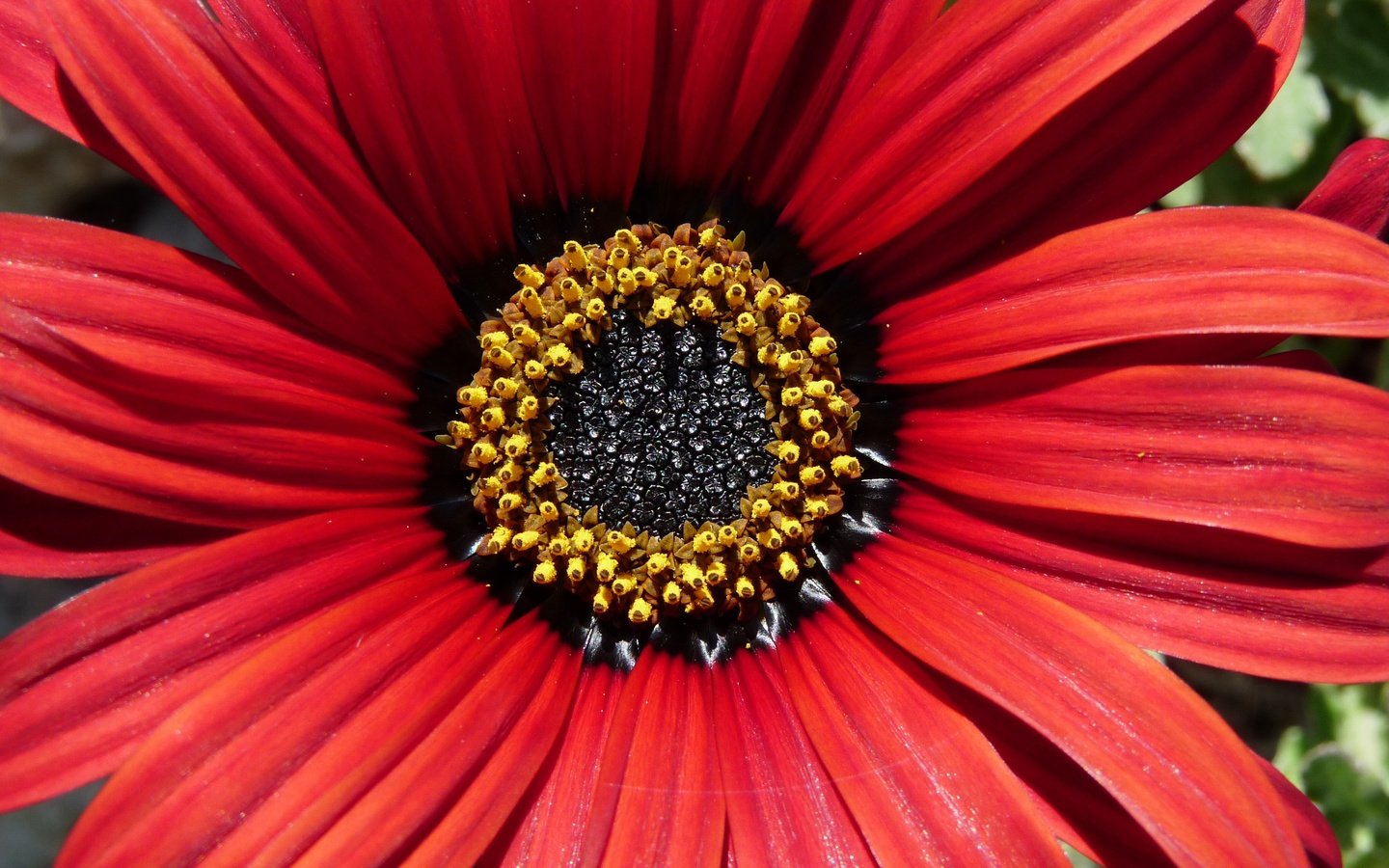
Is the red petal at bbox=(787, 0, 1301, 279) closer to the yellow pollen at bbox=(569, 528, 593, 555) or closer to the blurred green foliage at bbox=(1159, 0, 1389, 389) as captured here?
the yellow pollen at bbox=(569, 528, 593, 555)

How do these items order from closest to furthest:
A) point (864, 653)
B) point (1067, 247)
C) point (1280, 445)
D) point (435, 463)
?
point (1280, 445) < point (1067, 247) < point (864, 653) < point (435, 463)

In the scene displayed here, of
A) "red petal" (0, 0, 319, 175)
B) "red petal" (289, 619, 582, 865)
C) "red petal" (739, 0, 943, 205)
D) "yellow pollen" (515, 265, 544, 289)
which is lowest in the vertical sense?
"red petal" (289, 619, 582, 865)

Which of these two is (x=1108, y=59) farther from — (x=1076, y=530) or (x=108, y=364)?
(x=108, y=364)

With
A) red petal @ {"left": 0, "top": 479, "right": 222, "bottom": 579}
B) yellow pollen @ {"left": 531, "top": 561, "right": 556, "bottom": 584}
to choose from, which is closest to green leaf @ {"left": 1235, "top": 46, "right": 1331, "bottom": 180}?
Answer: yellow pollen @ {"left": 531, "top": 561, "right": 556, "bottom": 584}

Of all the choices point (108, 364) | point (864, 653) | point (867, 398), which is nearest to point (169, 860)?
point (108, 364)

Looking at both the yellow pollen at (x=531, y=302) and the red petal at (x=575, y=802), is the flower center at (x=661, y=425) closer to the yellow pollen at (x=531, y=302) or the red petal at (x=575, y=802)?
the yellow pollen at (x=531, y=302)
